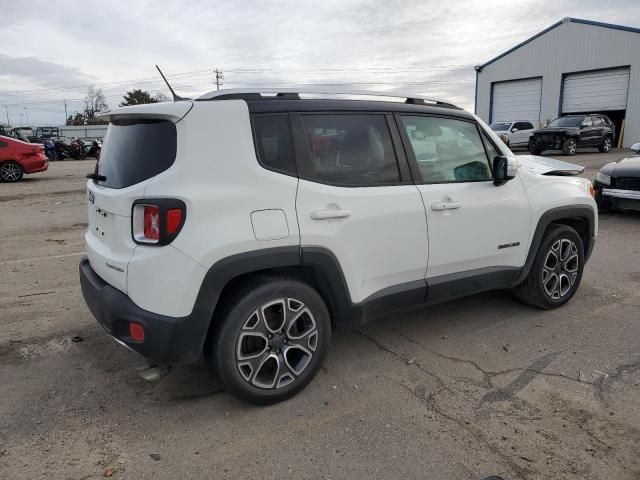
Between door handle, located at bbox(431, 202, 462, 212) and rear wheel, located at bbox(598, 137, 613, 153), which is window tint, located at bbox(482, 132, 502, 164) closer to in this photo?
door handle, located at bbox(431, 202, 462, 212)

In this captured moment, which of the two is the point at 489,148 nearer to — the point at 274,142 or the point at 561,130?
the point at 274,142

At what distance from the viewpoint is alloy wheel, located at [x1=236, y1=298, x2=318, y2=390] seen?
2.95 m

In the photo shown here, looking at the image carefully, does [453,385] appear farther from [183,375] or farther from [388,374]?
[183,375]

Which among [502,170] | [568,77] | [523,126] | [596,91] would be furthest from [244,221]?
[568,77]

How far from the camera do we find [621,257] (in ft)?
21.5

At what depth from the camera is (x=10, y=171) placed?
628 inches

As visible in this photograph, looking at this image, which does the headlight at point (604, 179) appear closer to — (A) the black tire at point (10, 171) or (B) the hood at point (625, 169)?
(B) the hood at point (625, 169)

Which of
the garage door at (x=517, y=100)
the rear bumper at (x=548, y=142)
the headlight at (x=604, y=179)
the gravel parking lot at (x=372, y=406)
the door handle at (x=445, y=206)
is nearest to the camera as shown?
the gravel parking lot at (x=372, y=406)

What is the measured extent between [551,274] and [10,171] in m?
16.4

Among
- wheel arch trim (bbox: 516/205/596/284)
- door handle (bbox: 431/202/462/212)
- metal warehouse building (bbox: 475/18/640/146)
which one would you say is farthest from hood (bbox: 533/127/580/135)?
door handle (bbox: 431/202/462/212)

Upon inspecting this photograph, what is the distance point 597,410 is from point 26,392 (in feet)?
11.4

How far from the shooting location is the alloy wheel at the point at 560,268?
4473 millimetres

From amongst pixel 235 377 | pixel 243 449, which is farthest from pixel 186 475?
pixel 235 377

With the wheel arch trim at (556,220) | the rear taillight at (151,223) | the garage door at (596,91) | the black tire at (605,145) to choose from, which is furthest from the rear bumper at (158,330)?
the garage door at (596,91)
